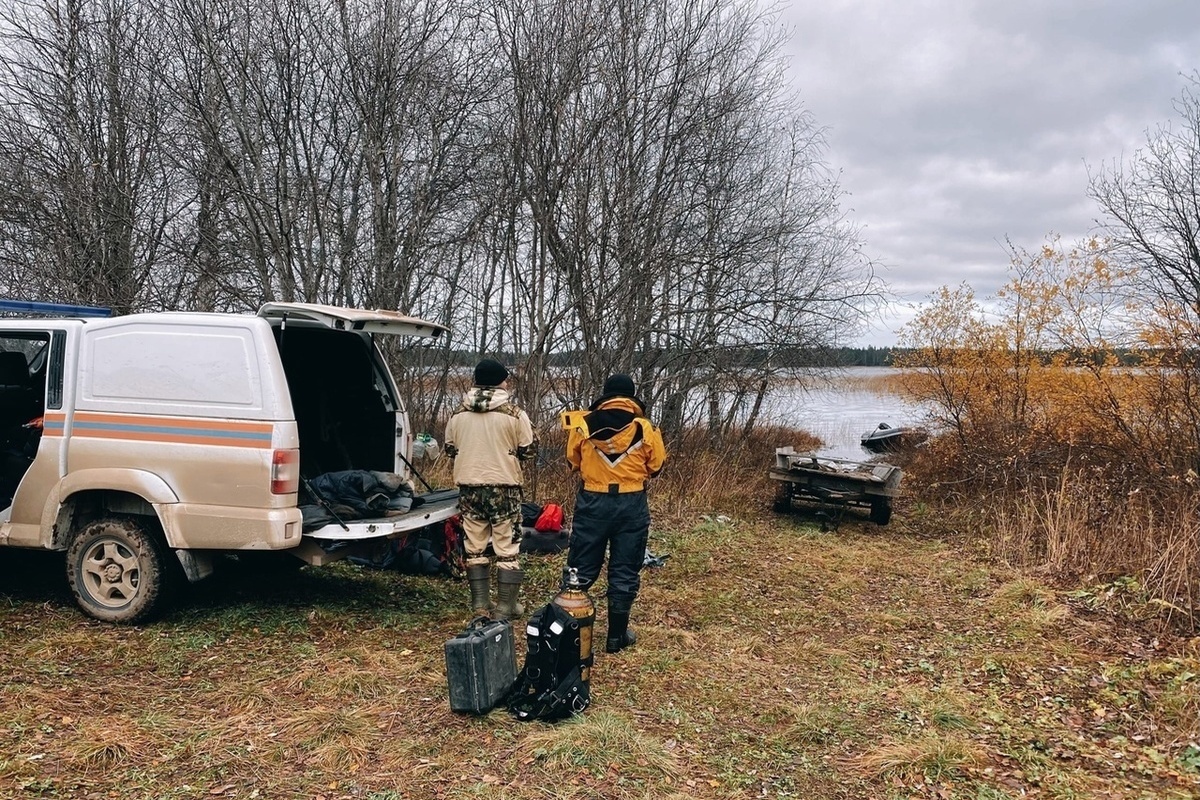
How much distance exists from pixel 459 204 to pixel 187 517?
6.13m

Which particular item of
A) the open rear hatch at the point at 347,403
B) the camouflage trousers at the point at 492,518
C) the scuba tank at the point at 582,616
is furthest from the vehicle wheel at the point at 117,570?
the scuba tank at the point at 582,616

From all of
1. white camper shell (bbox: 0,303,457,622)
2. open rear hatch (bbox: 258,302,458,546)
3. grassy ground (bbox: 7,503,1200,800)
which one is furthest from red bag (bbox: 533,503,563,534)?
white camper shell (bbox: 0,303,457,622)

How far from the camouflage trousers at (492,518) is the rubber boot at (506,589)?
0.32 feet

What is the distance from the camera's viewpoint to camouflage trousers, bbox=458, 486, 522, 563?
5348 millimetres

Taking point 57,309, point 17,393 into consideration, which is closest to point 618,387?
point 57,309

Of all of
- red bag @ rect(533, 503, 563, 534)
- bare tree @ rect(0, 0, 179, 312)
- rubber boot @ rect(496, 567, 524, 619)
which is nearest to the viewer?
rubber boot @ rect(496, 567, 524, 619)

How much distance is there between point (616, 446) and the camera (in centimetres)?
497

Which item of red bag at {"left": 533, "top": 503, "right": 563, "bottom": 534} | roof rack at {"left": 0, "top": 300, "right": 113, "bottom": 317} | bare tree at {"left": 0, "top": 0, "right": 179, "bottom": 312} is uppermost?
bare tree at {"left": 0, "top": 0, "right": 179, "bottom": 312}

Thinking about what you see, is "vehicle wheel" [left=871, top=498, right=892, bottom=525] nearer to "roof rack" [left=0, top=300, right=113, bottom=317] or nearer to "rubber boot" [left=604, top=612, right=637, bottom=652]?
"rubber boot" [left=604, top=612, right=637, bottom=652]

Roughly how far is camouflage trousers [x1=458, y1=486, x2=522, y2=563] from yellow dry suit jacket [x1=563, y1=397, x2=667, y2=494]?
2.06 feet

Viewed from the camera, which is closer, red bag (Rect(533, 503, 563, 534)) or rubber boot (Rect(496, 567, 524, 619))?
rubber boot (Rect(496, 567, 524, 619))

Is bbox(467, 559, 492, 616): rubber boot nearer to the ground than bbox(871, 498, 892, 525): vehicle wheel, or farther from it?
farther from it

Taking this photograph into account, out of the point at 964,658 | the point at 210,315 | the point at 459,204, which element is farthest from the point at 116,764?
the point at 459,204

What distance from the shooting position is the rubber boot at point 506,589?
213 inches
